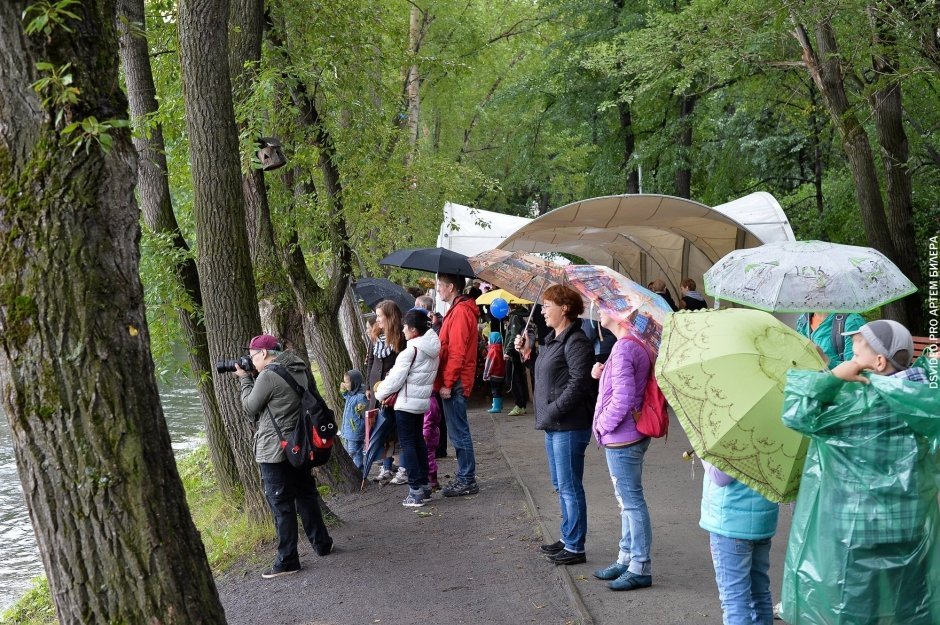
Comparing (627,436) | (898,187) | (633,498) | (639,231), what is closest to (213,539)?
(633,498)

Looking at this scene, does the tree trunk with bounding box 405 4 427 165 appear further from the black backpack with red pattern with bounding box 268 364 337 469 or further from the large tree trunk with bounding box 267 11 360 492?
the black backpack with red pattern with bounding box 268 364 337 469

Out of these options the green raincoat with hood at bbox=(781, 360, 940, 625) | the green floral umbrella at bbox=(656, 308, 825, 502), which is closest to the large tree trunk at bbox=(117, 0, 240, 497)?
the green floral umbrella at bbox=(656, 308, 825, 502)

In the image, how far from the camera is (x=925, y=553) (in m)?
3.77

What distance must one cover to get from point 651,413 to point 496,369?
889 cm

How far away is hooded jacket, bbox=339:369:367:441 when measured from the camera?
30.7ft

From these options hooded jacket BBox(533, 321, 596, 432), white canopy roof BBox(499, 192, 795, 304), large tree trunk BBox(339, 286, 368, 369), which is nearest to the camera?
hooded jacket BBox(533, 321, 596, 432)

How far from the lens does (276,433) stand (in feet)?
21.2

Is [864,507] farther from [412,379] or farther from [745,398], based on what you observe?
[412,379]

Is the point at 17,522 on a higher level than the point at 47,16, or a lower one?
lower

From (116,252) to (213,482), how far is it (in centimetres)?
984

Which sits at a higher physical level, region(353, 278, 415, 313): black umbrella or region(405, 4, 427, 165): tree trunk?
region(405, 4, 427, 165): tree trunk

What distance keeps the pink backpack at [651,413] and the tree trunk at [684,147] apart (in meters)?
16.9

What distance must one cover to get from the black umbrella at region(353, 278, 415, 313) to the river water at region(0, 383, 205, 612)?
9.89 feet

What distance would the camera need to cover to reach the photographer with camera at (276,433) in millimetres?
6469
